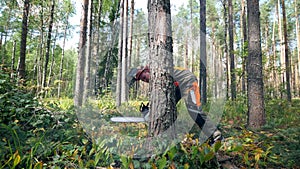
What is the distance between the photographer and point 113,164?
1.93m

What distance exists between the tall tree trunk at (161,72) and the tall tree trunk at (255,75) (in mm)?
2349

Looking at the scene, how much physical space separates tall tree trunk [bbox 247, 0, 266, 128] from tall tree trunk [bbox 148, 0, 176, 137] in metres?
2.35

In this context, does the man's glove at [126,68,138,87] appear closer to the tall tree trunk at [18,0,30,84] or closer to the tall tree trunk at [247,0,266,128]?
the tall tree trunk at [247,0,266,128]

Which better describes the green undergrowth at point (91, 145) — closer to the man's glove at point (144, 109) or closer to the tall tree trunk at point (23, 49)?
the man's glove at point (144, 109)

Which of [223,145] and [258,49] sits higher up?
[258,49]

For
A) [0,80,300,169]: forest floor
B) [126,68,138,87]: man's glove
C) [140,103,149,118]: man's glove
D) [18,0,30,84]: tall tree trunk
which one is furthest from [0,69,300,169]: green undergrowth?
[18,0,30,84]: tall tree trunk

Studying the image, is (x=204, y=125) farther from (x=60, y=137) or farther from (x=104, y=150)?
(x=60, y=137)

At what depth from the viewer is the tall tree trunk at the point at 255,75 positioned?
12.8 ft

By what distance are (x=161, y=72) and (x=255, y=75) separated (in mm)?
2584

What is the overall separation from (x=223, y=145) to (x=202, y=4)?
6.22 m

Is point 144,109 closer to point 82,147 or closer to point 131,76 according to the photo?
point 131,76

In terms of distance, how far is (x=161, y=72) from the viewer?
7.42 feet

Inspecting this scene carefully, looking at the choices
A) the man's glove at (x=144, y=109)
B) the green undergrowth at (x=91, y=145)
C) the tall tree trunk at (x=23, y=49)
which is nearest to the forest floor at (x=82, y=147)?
the green undergrowth at (x=91, y=145)

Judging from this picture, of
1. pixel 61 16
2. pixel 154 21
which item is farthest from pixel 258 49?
pixel 61 16
